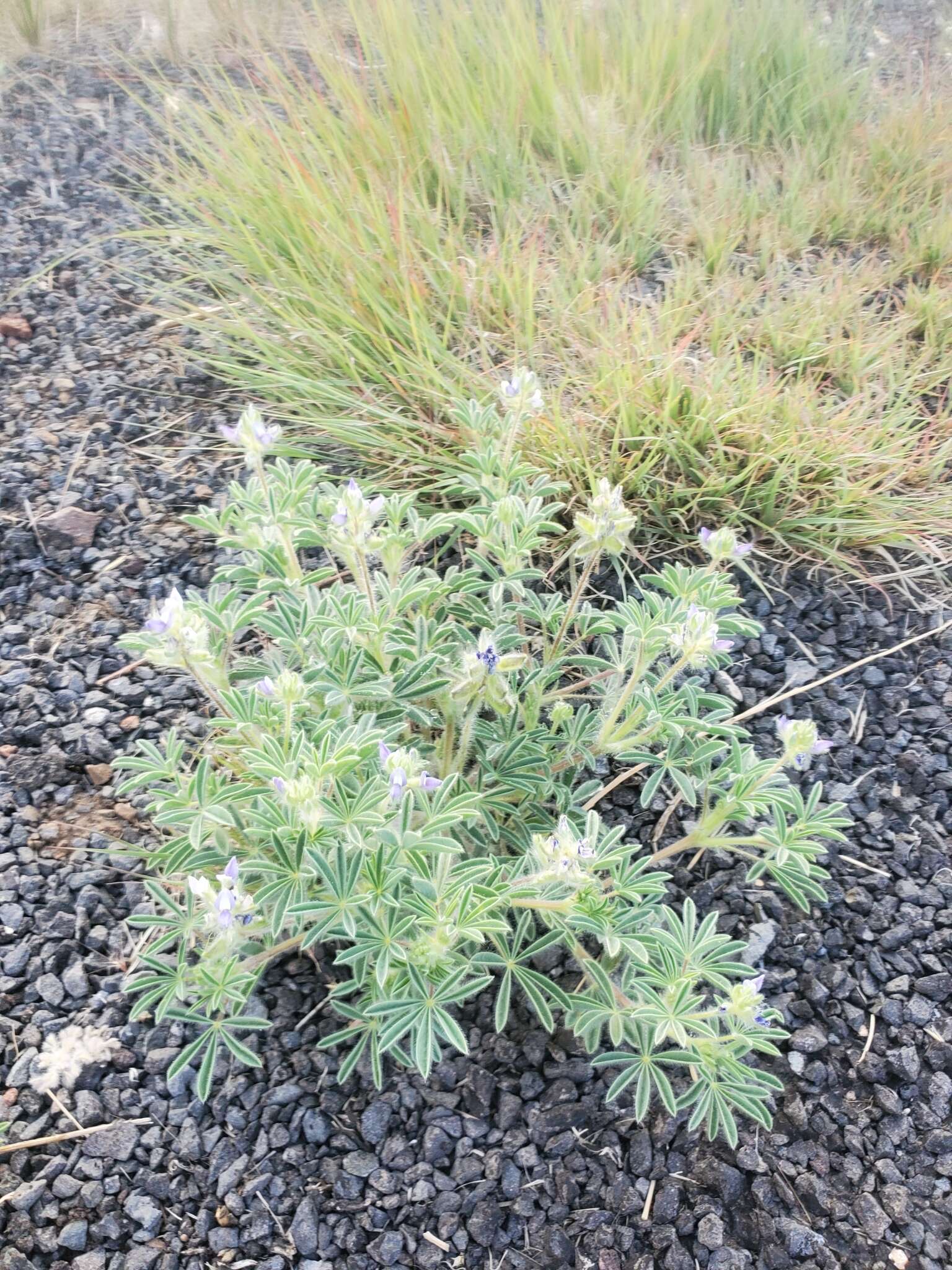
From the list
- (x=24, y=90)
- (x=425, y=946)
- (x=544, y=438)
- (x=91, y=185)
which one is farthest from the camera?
(x=24, y=90)

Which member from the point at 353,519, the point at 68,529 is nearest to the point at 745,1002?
the point at 353,519

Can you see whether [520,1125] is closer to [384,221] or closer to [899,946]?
[899,946]

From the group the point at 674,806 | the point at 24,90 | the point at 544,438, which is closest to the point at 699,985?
the point at 674,806

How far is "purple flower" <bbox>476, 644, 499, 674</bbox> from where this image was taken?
1.50 m

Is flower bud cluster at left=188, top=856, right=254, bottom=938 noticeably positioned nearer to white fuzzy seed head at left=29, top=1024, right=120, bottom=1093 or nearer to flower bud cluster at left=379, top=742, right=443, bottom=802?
flower bud cluster at left=379, top=742, right=443, bottom=802

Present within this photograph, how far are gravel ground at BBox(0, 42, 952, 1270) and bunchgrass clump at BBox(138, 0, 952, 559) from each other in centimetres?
45

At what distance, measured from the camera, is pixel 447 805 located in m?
1.50

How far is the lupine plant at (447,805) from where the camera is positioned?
1395 mm

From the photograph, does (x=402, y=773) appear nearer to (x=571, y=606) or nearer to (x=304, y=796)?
(x=304, y=796)

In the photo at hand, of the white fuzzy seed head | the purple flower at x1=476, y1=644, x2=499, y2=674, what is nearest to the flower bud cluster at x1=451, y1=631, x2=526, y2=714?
the purple flower at x1=476, y1=644, x2=499, y2=674

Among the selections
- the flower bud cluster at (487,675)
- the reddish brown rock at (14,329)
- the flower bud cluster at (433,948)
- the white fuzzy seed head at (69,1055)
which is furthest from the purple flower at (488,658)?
the reddish brown rock at (14,329)

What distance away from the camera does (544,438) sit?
239cm

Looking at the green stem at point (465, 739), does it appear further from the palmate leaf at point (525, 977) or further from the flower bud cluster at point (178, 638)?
the flower bud cluster at point (178, 638)

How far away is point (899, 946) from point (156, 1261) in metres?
1.28
